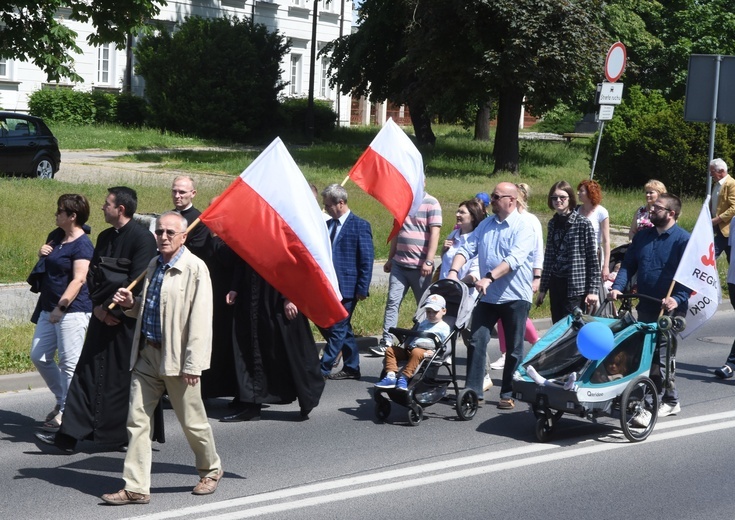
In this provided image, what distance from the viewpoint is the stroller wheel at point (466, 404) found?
28.4ft

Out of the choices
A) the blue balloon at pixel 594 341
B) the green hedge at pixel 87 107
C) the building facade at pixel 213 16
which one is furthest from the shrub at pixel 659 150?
the blue balloon at pixel 594 341

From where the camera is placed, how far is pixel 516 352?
349 inches

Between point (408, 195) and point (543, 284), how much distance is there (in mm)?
1506

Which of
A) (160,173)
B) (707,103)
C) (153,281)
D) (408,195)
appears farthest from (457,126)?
(153,281)

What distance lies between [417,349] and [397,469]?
1385 millimetres

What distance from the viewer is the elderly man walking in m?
8.77

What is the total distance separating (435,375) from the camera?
8.78 meters

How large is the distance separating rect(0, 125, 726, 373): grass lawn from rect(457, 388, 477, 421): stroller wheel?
348cm

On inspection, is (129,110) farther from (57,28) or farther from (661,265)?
(661,265)

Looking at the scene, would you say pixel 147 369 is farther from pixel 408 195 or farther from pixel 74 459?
pixel 408 195

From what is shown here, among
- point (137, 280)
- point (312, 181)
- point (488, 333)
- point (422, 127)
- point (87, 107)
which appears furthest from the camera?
point (422, 127)

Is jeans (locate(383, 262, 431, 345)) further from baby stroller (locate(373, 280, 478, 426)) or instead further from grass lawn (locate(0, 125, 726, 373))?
baby stroller (locate(373, 280, 478, 426))

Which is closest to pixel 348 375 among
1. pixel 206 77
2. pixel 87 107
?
pixel 206 77

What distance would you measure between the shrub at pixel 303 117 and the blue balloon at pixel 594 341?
3724cm
